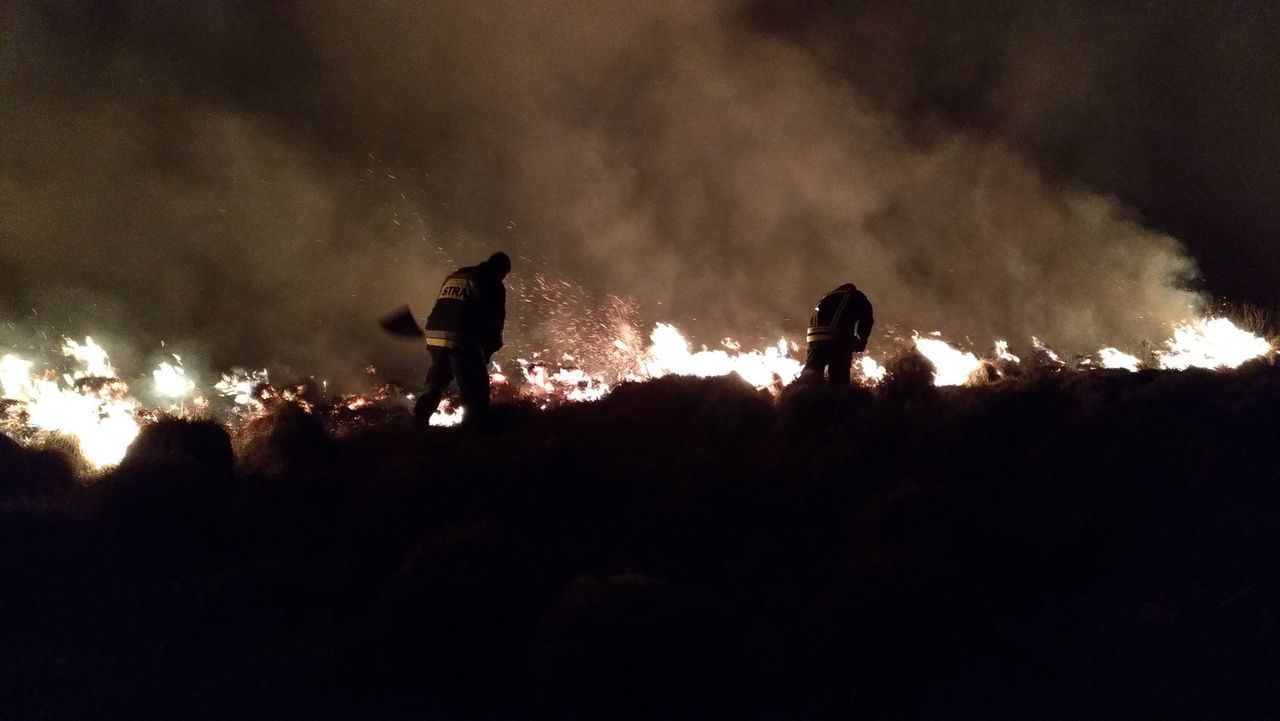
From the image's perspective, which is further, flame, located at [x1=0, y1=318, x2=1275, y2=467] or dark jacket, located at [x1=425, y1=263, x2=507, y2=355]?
flame, located at [x1=0, y1=318, x2=1275, y2=467]

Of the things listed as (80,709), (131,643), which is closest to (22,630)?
(131,643)

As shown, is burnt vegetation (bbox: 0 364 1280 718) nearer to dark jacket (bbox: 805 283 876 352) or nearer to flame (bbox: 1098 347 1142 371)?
dark jacket (bbox: 805 283 876 352)

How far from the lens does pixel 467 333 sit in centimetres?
751

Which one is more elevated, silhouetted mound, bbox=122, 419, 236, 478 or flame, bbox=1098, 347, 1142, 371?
flame, bbox=1098, 347, 1142, 371

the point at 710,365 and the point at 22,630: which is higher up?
the point at 710,365

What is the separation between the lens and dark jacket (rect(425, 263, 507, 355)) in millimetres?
7531

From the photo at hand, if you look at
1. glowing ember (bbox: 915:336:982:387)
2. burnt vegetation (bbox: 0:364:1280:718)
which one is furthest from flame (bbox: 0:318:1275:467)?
burnt vegetation (bbox: 0:364:1280:718)

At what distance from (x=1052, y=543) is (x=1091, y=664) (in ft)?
2.92

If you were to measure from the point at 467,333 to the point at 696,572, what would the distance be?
3.67 meters

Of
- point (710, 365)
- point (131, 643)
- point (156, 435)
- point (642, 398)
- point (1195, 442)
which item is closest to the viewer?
point (131, 643)

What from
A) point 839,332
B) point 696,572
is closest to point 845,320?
point 839,332

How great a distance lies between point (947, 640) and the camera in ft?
12.6

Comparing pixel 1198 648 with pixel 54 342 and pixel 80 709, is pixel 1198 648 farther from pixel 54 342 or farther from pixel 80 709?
pixel 54 342

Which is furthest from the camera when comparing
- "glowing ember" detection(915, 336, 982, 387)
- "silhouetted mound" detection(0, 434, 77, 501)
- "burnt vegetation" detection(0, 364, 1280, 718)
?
"glowing ember" detection(915, 336, 982, 387)
